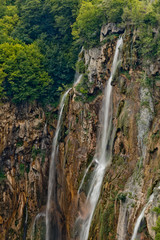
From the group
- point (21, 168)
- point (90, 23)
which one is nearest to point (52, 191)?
point (21, 168)

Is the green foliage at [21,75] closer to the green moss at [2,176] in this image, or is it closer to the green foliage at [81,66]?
the green foliage at [81,66]

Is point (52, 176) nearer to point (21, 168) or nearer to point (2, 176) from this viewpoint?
point (21, 168)

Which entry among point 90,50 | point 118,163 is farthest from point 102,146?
point 90,50

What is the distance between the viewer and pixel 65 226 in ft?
87.7

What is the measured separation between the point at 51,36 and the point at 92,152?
671 inches

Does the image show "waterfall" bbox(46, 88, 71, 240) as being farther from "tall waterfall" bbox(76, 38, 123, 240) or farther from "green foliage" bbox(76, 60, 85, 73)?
"tall waterfall" bbox(76, 38, 123, 240)

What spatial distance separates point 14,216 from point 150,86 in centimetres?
1771

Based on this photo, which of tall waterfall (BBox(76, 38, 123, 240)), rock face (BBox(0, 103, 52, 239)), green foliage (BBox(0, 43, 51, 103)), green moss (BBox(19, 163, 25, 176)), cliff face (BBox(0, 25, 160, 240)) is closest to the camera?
cliff face (BBox(0, 25, 160, 240))

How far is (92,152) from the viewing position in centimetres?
2642

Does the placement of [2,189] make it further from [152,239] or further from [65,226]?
[152,239]

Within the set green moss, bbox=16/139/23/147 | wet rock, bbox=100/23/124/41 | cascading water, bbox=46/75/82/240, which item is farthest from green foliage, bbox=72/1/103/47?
green moss, bbox=16/139/23/147

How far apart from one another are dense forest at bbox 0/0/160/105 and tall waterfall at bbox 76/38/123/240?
10.8 ft

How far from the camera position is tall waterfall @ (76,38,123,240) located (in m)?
22.9

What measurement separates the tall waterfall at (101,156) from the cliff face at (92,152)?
2.23ft
